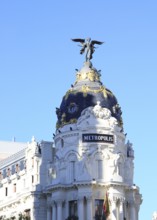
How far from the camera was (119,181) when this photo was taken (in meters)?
96.8

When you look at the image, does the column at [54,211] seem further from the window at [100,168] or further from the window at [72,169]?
the window at [100,168]

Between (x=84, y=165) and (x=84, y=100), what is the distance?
11.2 metres

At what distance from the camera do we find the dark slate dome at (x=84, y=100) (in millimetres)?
101500

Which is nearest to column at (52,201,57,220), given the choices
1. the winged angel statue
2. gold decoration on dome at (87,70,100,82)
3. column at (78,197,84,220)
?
column at (78,197,84,220)

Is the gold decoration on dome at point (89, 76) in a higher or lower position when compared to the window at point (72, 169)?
higher

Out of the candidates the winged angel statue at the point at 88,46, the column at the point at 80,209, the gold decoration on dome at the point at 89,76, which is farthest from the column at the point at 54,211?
the winged angel statue at the point at 88,46

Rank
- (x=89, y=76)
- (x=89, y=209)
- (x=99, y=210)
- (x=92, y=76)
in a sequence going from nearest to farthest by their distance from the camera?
(x=89, y=209)
(x=99, y=210)
(x=89, y=76)
(x=92, y=76)

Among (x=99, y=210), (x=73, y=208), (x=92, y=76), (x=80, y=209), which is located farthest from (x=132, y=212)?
(x=92, y=76)

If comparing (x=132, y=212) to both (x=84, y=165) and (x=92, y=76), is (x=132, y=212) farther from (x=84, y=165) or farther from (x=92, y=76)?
(x=92, y=76)

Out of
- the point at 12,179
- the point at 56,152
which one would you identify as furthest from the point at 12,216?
the point at 56,152

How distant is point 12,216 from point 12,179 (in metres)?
6.98

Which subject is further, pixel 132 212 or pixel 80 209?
pixel 132 212

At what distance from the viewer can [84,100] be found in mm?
101500

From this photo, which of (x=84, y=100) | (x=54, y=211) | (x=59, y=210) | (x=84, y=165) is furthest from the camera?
(x=84, y=100)
